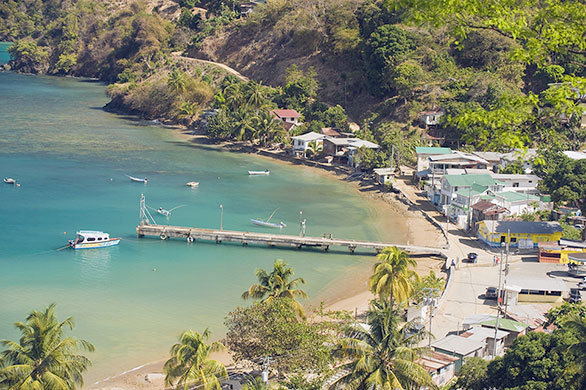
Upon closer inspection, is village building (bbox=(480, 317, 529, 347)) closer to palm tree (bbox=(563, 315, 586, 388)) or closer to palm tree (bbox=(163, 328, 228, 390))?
palm tree (bbox=(563, 315, 586, 388))

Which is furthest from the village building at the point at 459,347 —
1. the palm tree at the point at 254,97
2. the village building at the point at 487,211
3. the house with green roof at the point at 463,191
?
the palm tree at the point at 254,97

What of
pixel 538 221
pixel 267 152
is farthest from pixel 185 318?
pixel 267 152

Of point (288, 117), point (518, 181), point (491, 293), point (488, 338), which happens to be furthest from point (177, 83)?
point (488, 338)

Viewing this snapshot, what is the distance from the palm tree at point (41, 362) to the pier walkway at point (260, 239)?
33912 mm

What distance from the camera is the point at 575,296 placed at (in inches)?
1796

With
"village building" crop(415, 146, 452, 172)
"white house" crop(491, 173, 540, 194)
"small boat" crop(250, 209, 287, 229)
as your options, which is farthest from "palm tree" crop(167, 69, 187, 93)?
"white house" crop(491, 173, 540, 194)

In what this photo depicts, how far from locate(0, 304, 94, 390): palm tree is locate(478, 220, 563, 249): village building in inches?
1526

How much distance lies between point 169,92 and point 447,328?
8903 cm

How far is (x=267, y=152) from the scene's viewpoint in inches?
3861

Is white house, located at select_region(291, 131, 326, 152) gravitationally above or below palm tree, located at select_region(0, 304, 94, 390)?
above

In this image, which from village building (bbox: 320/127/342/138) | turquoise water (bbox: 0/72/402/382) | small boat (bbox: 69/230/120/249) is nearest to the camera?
turquoise water (bbox: 0/72/402/382)

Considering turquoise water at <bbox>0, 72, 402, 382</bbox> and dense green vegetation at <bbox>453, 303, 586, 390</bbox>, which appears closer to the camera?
dense green vegetation at <bbox>453, 303, 586, 390</bbox>

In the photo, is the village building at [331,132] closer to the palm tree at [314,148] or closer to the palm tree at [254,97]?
the palm tree at [314,148]

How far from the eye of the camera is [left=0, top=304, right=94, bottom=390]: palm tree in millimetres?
25484
